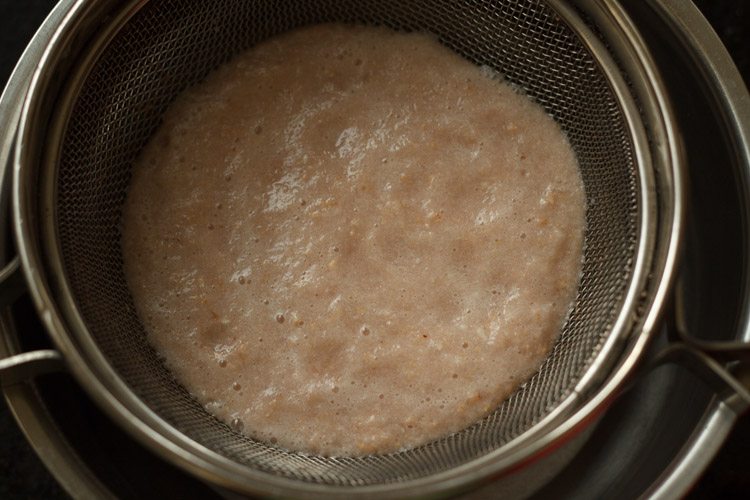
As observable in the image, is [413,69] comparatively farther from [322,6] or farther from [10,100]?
[10,100]

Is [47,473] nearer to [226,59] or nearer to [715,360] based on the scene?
[226,59]

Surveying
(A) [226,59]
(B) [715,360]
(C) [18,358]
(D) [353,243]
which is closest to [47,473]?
(C) [18,358]

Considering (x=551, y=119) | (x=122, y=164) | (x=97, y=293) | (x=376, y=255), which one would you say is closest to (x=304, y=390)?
(x=376, y=255)

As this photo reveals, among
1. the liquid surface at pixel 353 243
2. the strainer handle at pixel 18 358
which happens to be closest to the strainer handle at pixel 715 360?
the liquid surface at pixel 353 243

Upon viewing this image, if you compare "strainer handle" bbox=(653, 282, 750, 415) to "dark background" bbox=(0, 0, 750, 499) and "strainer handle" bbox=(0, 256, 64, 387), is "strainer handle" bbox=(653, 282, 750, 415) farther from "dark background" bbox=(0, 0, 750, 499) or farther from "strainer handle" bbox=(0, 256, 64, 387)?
"strainer handle" bbox=(0, 256, 64, 387)

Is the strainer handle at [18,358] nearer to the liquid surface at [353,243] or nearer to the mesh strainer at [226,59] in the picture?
the mesh strainer at [226,59]

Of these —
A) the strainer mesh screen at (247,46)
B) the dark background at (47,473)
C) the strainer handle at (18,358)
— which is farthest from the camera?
the dark background at (47,473)
